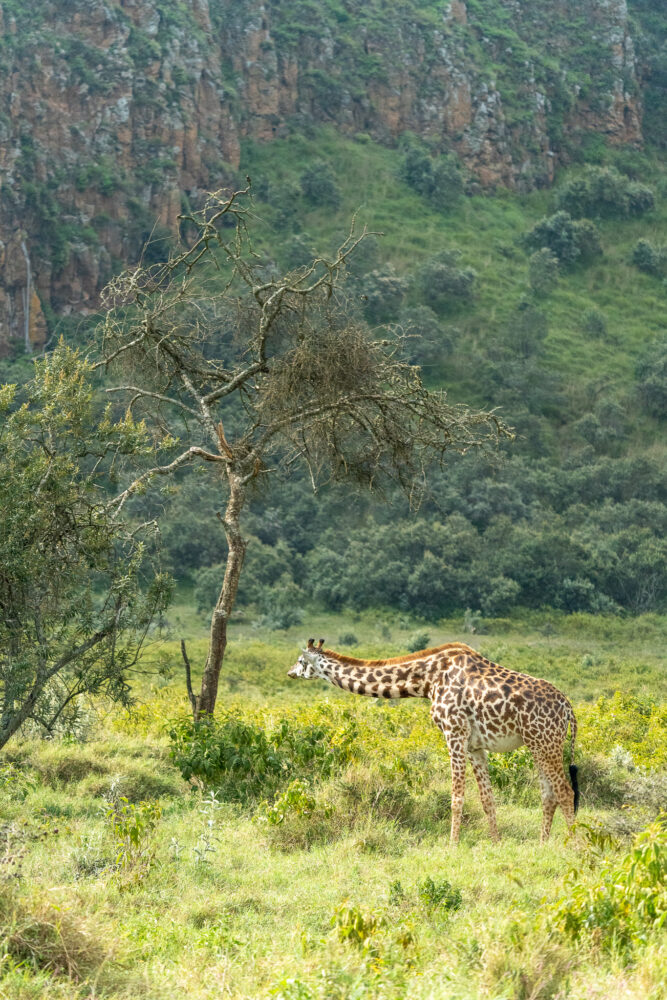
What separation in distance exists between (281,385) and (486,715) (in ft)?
15.1

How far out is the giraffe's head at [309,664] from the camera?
9961mm

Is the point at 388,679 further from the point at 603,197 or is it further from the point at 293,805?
the point at 603,197

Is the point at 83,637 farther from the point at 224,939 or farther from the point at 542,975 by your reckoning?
the point at 542,975

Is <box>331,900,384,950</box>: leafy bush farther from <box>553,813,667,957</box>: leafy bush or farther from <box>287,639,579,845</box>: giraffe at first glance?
<box>287,639,579,845</box>: giraffe

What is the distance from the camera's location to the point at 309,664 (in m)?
10.0

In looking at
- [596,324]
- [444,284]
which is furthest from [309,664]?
[596,324]

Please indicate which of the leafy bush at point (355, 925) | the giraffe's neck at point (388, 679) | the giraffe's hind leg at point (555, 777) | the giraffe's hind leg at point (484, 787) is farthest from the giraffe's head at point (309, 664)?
the leafy bush at point (355, 925)

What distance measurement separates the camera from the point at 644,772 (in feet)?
35.7

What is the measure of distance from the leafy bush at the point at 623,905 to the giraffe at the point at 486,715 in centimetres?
294

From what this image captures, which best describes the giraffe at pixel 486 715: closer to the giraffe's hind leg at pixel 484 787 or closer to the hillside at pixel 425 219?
the giraffe's hind leg at pixel 484 787

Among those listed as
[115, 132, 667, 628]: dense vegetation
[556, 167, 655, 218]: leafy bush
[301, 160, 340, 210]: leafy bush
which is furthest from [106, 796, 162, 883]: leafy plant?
[556, 167, 655, 218]: leafy bush

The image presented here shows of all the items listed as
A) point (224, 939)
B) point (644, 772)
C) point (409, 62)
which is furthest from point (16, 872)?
point (409, 62)

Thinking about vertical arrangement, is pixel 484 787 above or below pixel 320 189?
below

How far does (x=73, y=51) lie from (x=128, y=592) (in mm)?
59433
